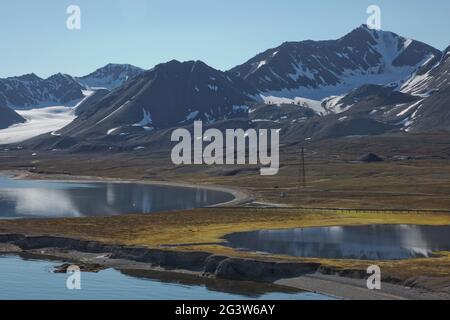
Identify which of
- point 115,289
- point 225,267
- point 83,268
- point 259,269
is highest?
point 225,267

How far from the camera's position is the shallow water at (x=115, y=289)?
6975 centimetres

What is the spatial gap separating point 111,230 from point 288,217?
1352 inches

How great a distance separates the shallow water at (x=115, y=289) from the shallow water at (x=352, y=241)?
17520mm

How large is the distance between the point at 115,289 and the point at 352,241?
41.4 meters

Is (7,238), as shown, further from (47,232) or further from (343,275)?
(343,275)

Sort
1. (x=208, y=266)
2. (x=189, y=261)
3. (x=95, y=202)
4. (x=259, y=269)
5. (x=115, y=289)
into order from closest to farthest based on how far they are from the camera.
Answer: (x=115, y=289) → (x=259, y=269) → (x=208, y=266) → (x=189, y=261) → (x=95, y=202)

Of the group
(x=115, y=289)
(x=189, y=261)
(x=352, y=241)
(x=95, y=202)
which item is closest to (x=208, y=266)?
(x=189, y=261)

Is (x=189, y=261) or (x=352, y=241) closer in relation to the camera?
(x=189, y=261)

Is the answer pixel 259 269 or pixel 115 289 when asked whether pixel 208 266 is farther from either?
pixel 115 289

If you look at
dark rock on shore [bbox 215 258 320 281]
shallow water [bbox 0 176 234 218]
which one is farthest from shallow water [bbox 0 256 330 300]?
shallow water [bbox 0 176 234 218]

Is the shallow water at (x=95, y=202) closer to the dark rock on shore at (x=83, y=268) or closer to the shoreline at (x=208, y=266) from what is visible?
the shoreline at (x=208, y=266)

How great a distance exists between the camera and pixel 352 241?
10275 centimetres

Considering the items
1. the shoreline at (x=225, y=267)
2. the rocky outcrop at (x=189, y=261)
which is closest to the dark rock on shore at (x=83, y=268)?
the rocky outcrop at (x=189, y=261)
